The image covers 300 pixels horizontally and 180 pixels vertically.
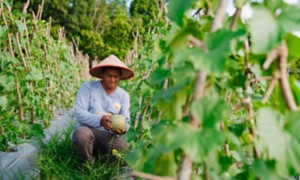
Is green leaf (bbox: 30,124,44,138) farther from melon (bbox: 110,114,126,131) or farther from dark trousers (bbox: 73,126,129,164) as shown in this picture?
→ melon (bbox: 110,114,126,131)

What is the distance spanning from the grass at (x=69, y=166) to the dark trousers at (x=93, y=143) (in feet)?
0.25

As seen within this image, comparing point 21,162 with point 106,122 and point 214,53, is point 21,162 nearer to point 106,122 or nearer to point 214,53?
point 106,122

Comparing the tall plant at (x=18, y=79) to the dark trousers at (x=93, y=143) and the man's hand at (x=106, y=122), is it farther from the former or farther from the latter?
the man's hand at (x=106, y=122)

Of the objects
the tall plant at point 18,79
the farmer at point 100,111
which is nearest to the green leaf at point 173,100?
the farmer at point 100,111

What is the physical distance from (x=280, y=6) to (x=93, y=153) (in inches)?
115

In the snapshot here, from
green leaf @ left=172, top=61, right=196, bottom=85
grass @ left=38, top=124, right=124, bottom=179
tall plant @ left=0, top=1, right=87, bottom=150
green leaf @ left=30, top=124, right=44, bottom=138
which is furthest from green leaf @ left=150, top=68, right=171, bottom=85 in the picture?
green leaf @ left=30, top=124, right=44, bottom=138

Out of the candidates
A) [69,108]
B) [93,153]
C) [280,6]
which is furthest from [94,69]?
[69,108]

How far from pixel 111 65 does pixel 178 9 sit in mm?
2559

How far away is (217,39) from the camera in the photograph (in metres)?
0.91

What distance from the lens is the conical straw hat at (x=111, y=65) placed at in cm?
347

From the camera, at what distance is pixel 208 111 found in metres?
0.90

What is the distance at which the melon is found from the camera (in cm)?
332

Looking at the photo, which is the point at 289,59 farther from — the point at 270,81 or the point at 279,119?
the point at 279,119

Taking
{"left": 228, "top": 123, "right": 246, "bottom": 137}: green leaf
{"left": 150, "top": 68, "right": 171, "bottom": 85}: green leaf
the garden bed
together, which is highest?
{"left": 150, "top": 68, "right": 171, "bottom": 85}: green leaf
